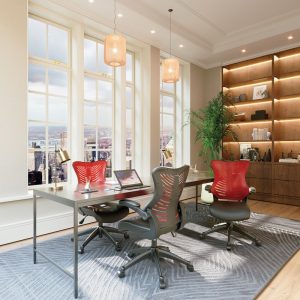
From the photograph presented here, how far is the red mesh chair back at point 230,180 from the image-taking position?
3.73 meters

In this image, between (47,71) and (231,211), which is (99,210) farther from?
(47,71)

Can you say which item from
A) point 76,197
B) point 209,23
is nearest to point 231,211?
point 76,197

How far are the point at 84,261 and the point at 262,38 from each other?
5.07 metres

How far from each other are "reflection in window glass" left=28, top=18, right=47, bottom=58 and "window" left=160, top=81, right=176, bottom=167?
279cm

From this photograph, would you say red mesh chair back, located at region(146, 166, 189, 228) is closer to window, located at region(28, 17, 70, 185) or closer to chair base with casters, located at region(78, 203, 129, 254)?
chair base with casters, located at region(78, 203, 129, 254)

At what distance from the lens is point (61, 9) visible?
402 centimetres

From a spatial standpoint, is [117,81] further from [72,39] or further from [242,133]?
[242,133]

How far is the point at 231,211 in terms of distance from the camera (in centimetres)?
322

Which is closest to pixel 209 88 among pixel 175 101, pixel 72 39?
pixel 175 101

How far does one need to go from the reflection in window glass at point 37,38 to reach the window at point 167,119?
279cm

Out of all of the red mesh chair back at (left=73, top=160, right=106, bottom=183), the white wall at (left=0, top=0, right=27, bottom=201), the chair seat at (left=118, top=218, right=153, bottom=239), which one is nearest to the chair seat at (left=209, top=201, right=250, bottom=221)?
the chair seat at (left=118, top=218, right=153, bottom=239)

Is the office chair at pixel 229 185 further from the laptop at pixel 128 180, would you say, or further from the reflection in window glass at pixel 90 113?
the reflection in window glass at pixel 90 113

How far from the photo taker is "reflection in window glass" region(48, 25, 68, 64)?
14.0 ft

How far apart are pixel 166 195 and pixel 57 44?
11.0ft
